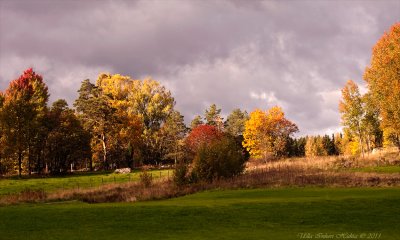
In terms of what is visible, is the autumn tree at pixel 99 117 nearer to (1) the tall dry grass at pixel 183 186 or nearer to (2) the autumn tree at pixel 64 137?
(2) the autumn tree at pixel 64 137

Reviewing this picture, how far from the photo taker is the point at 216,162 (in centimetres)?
4434

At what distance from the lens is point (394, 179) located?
35.6 m

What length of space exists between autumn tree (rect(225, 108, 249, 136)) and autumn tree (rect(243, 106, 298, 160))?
975 inches

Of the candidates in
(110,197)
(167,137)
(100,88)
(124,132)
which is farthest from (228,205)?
(167,137)

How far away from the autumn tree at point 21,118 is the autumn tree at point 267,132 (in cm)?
4832

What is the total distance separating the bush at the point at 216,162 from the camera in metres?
43.7

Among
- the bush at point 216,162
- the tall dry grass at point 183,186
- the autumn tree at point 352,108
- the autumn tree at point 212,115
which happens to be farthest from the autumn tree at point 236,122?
the tall dry grass at point 183,186

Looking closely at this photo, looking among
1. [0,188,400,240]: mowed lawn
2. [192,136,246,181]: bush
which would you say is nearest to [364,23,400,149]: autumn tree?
[192,136,246,181]: bush

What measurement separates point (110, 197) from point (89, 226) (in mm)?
18931

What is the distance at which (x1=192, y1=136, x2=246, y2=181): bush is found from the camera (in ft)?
143

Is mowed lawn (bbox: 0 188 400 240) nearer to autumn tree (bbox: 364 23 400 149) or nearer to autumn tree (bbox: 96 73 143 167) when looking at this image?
autumn tree (bbox: 364 23 400 149)

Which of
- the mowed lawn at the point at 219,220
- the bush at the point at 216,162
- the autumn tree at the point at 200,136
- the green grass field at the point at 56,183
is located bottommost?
the mowed lawn at the point at 219,220

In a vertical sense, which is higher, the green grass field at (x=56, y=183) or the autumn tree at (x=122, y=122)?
the autumn tree at (x=122, y=122)

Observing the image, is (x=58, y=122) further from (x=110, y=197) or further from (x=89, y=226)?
(x=89, y=226)
